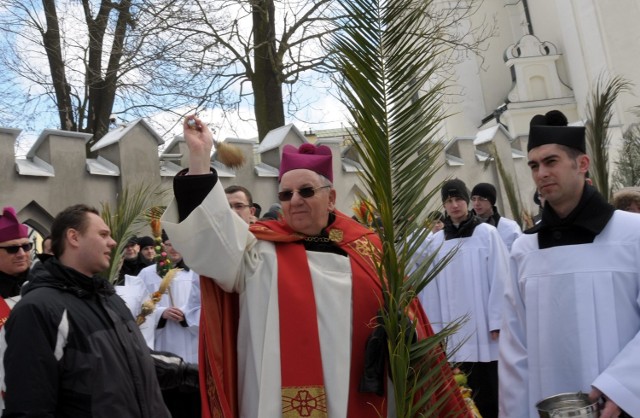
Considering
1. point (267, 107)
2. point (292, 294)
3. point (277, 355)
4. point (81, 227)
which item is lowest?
point (277, 355)

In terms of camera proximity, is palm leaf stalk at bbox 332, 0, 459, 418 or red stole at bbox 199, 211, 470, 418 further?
red stole at bbox 199, 211, 470, 418

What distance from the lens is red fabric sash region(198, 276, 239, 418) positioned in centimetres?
330

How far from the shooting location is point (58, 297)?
370 cm

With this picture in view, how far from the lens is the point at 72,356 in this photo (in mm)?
3586

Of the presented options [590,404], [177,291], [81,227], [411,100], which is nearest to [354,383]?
[590,404]

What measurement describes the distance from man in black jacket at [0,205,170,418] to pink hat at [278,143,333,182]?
107 centimetres

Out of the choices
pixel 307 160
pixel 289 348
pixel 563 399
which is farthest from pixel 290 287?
pixel 563 399

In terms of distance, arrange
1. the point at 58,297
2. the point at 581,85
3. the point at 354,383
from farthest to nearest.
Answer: the point at 581,85 → the point at 58,297 → the point at 354,383

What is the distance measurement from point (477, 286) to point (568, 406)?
4.52 metres

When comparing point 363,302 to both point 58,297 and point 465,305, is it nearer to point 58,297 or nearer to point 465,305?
point 58,297

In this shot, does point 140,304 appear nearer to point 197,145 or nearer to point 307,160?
point 307,160

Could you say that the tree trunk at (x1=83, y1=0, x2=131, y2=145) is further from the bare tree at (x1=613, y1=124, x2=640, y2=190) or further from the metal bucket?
the metal bucket

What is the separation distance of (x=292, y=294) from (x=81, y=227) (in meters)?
1.27

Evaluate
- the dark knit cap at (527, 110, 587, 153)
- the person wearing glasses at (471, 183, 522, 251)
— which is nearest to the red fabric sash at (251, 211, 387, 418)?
the dark knit cap at (527, 110, 587, 153)
